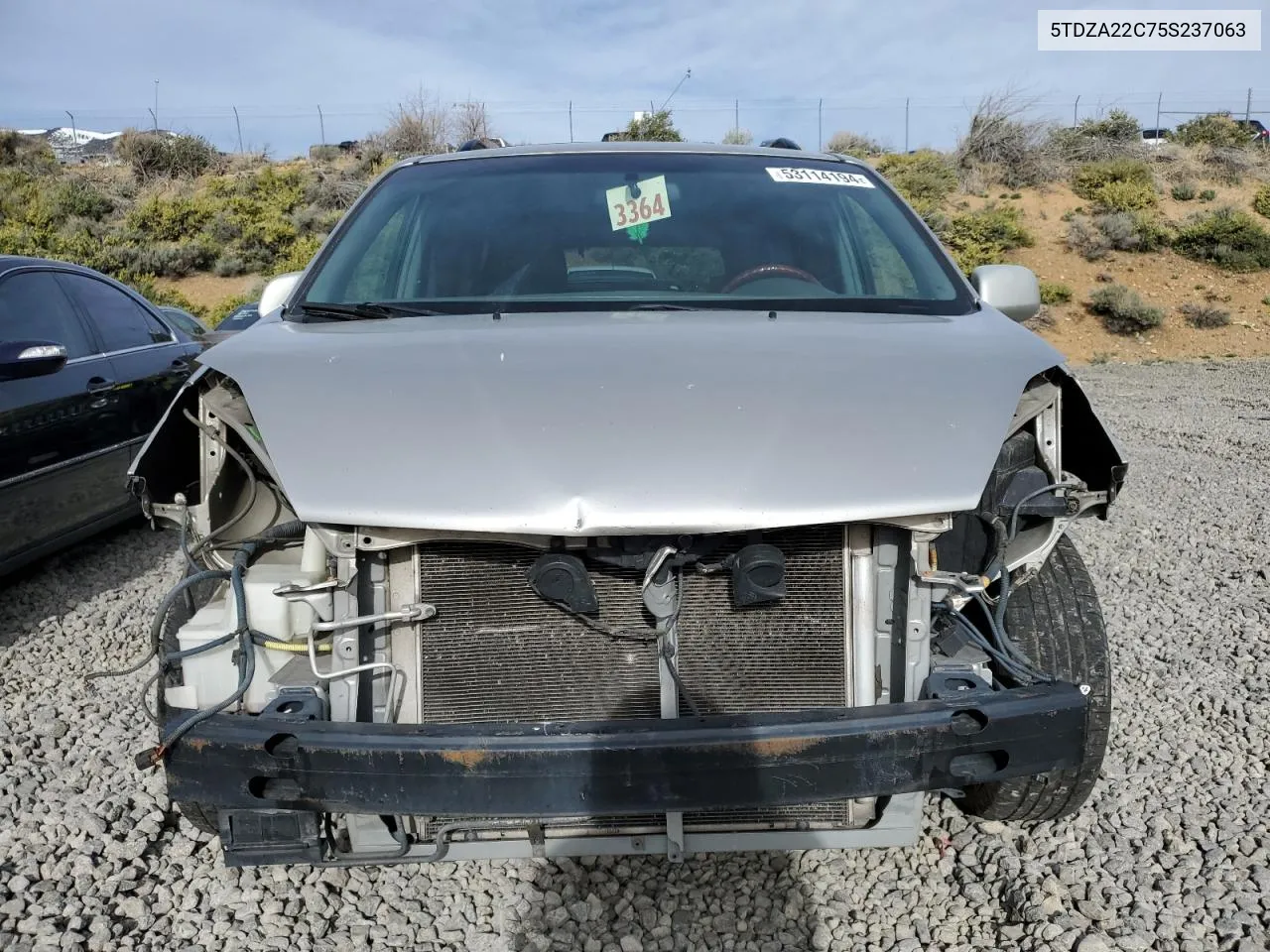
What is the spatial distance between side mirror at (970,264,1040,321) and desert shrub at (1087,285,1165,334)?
64.0 ft

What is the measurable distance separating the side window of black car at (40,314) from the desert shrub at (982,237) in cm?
2079

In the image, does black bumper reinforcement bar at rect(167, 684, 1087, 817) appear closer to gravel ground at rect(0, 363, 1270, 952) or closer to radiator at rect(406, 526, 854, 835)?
radiator at rect(406, 526, 854, 835)

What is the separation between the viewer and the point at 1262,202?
25531mm

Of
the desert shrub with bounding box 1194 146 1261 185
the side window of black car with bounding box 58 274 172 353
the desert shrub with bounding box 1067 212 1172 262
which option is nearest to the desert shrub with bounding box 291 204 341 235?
the desert shrub with bounding box 1067 212 1172 262

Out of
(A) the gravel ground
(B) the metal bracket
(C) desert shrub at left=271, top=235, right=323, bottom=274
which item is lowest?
(A) the gravel ground

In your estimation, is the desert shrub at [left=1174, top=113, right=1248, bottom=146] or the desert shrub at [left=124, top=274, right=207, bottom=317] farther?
the desert shrub at [left=1174, top=113, right=1248, bottom=146]

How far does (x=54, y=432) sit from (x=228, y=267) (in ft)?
67.5

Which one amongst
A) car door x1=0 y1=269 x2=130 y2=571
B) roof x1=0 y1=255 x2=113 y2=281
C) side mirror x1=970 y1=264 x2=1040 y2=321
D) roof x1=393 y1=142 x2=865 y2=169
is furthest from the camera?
roof x1=0 y1=255 x2=113 y2=281

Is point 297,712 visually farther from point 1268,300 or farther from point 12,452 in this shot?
point 1268,300

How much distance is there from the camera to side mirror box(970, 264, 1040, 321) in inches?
118

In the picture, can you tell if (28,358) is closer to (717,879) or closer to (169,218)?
(717,879)

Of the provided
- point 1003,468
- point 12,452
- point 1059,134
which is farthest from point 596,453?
point 1059,134

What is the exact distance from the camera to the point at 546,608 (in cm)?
204

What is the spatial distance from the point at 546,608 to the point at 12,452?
10.8ft
